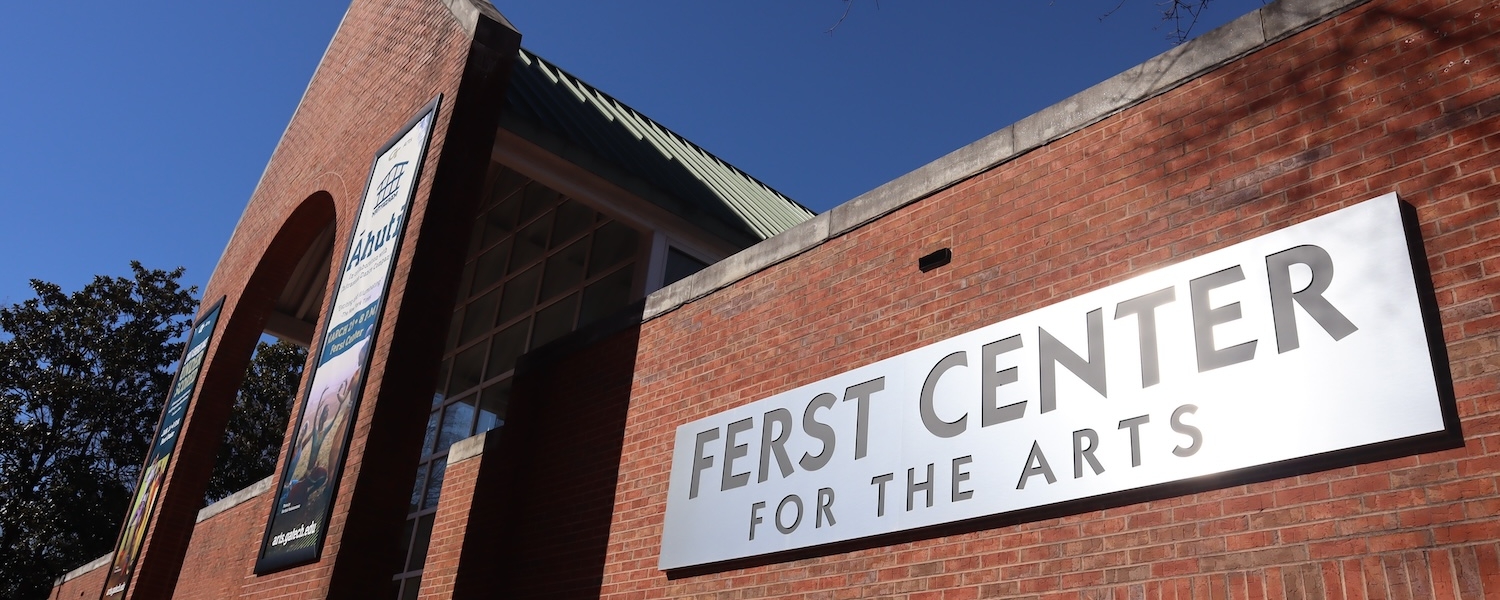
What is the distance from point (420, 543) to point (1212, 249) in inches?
349

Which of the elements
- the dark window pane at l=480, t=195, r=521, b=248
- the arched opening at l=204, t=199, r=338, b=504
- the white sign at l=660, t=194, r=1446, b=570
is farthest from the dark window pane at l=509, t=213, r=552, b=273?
the arched opening at l=204, t=199, r=338, b=504

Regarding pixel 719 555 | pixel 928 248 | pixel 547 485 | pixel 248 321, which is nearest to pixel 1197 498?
pixel 928 248

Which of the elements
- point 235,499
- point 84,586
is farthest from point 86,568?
point 235,499

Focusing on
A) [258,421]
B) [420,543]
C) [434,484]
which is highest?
[258,421]

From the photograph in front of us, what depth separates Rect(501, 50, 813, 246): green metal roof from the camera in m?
10.8

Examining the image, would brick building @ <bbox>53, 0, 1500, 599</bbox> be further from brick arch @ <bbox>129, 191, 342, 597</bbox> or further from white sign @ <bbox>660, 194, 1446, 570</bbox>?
brick arch @ <bbox>129, 191, 342, 597</bbox>

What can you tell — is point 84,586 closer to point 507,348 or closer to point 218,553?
point 218,553

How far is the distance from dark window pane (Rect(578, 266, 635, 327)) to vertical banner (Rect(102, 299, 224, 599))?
5755mm

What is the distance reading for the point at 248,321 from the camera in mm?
14141

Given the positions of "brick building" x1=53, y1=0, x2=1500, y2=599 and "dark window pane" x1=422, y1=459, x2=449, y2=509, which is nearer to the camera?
"brick building" x1=53, y1=0, x2=1500, y2=599

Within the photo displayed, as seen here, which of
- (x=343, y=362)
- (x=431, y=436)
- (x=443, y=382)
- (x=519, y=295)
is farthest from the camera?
(x=443, y=382)

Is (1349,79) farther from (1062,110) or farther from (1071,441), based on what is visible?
(1071,441)

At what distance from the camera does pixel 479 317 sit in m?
13.7

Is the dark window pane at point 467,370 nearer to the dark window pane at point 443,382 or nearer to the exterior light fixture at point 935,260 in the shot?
the dark window pane at point 443,382
